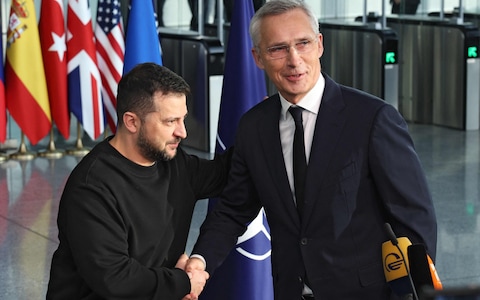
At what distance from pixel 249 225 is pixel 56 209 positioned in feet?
12.3

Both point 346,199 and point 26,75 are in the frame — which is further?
point 26,75

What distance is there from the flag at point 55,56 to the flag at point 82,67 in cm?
7

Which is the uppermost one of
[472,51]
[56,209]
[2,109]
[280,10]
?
[280,10]

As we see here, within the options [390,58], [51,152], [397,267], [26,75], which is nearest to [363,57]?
[390,58]

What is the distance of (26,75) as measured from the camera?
10164 mm

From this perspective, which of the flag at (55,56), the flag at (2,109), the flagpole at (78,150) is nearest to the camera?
the flag at (2,109)

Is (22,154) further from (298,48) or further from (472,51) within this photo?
(298,48)

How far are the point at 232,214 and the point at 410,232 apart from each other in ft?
2.29

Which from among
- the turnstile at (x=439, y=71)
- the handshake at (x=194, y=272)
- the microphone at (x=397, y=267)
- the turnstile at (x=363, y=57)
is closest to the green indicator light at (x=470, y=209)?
the turnstile at (x=439, y=71)

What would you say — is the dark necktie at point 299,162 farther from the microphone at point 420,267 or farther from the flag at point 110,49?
the flag at point 110,49

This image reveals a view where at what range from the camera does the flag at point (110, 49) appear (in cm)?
1055

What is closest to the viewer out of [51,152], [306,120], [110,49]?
[306,120]

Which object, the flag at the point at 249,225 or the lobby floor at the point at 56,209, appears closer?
the flag at the point at 249,225

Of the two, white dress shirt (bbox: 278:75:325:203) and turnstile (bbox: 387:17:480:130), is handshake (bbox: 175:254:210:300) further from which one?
turnstile (bbox: 387:17:480:130)
